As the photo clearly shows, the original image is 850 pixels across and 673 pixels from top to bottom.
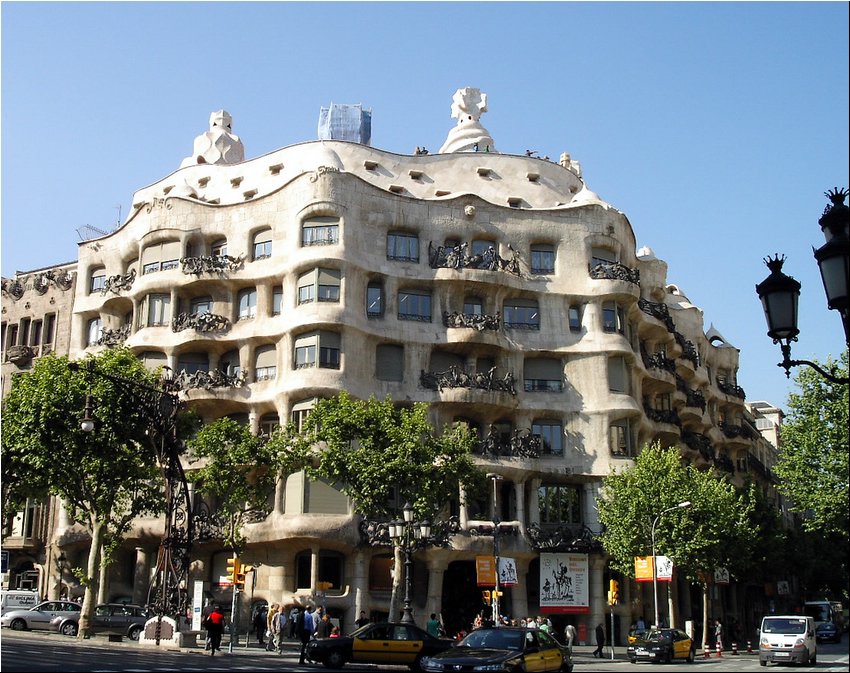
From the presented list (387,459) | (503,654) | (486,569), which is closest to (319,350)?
(387,459)

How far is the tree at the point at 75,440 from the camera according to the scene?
37.7 metres

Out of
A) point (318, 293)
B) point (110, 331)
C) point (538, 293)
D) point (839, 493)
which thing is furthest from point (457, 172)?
point (839, 493)

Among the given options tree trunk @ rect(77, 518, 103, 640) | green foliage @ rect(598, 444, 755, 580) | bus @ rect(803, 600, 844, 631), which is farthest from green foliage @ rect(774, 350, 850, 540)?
tree trunk @ rect(77, 518, 103, 640)

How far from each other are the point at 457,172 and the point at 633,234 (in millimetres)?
10859

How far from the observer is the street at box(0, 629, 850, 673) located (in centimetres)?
2083

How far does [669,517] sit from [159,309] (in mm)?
27185

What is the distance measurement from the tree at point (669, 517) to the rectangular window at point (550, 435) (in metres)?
3.63

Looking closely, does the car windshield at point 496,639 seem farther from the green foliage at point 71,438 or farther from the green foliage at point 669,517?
the green foliage at point 669,517

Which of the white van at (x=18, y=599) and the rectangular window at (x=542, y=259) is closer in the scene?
the white van at (x=18, y=599)

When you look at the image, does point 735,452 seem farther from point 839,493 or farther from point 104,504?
point 104,504

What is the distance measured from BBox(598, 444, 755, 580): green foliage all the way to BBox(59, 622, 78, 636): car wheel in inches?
927

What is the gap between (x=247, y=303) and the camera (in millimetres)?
49688

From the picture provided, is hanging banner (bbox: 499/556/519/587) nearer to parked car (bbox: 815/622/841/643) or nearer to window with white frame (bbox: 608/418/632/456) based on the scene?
window with white frame (bbox: 608/418/632/456)

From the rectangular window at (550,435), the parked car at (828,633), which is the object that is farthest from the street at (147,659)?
the parked car at (828,633)
